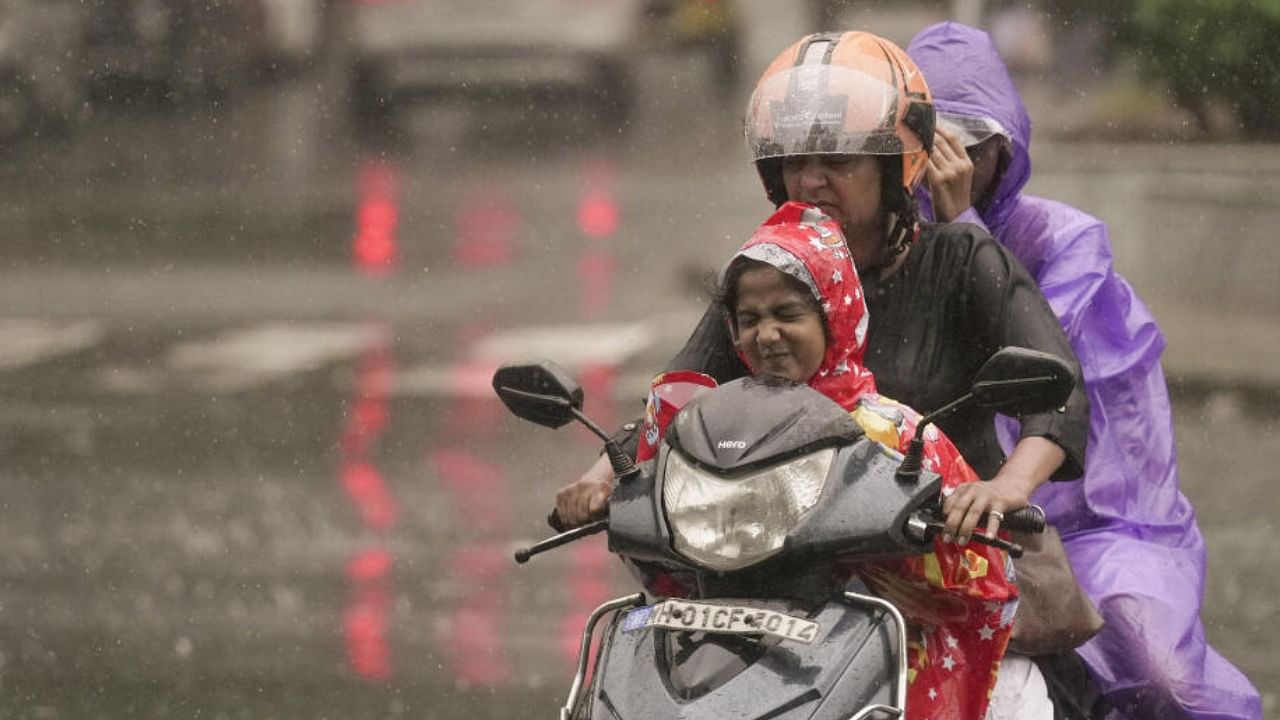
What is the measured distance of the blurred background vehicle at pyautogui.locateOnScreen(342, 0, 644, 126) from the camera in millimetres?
16734

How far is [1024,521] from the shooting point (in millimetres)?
3416

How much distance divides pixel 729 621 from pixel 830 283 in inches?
21.9

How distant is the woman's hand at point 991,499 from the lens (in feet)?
11.0

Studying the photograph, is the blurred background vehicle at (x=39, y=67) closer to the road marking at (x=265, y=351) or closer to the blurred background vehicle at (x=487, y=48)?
the blurred background vehicle at (x=487, y=48)

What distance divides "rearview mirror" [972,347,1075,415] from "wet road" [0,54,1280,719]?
11.6 feet

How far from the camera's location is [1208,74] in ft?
50.6

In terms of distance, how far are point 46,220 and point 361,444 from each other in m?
6.66

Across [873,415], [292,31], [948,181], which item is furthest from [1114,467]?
[292,31]

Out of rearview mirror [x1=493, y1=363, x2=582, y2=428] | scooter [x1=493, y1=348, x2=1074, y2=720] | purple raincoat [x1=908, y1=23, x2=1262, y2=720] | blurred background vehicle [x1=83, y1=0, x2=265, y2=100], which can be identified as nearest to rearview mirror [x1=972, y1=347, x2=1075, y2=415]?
scooter [x1=493, y1=348, x2=1074, y2=720]

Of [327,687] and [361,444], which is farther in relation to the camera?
[361,444]

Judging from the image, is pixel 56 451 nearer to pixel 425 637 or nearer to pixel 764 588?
pixel 425 637

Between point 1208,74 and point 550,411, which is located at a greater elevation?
point 550,411

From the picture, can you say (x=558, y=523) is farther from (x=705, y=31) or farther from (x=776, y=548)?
(x=705, y=31)

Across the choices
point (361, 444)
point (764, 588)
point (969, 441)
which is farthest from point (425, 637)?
point (764, 588)
